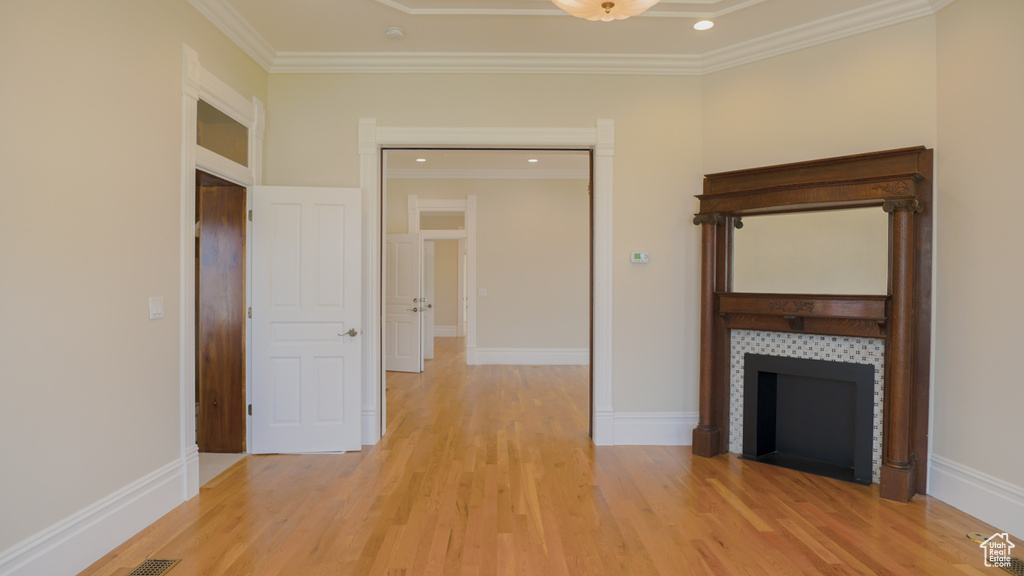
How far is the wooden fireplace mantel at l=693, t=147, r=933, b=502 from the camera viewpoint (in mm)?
3273

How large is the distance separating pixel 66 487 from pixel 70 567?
1.12 feet

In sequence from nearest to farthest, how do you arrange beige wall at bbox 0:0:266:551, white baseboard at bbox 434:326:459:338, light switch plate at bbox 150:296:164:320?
Answer: beige wall at bbox 0:0:266:551 < light switch plate at bbox 150:296:164:320 < white baseboard at bbox 434:326:459:338

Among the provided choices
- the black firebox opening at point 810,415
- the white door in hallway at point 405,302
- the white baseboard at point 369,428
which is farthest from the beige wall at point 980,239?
the white door in hallway at point 405,302

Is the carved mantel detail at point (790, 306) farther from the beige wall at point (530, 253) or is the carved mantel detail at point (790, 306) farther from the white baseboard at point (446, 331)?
the white baseboard at point (446, 331)

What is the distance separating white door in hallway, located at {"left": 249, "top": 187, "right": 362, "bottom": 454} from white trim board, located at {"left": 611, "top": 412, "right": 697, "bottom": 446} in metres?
2.06

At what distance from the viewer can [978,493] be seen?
10.0ft

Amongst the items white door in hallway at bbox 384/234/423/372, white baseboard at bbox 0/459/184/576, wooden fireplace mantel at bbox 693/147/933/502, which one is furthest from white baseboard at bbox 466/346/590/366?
white baseboard at bbox 0/459/184/576

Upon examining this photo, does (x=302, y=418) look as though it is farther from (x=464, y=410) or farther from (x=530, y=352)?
(x=530, y=352)

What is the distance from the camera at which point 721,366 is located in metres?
4.14

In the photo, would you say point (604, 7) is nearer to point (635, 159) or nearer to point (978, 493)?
point (635, 159)

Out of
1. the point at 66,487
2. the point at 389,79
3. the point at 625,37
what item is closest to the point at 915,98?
the point at 625,37

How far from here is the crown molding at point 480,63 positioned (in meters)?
4.30

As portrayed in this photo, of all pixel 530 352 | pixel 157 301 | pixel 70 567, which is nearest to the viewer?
pixel 70 567

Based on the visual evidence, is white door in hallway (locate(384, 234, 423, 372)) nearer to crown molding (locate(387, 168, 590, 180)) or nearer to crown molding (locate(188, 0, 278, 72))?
crown molding (locate(387, 168, 590, 180))
